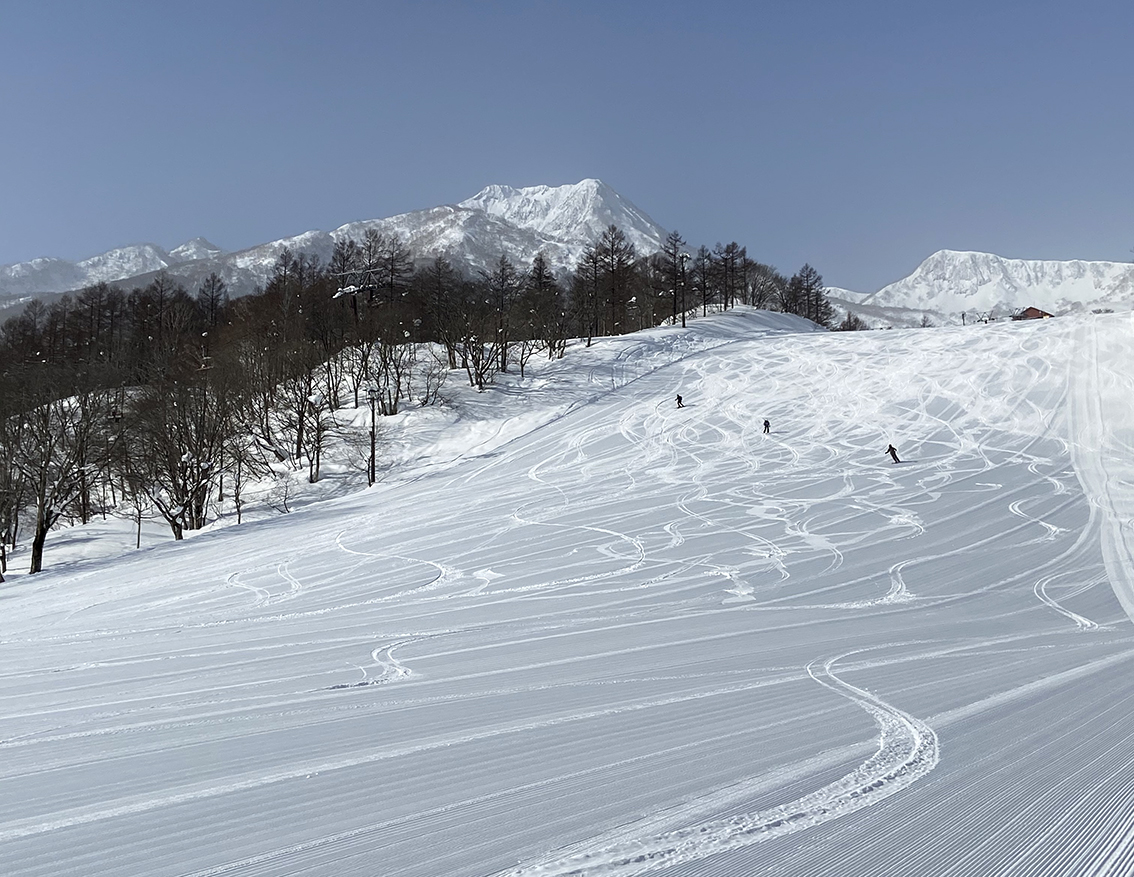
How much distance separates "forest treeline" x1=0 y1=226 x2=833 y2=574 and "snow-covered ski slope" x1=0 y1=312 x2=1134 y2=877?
17180mm

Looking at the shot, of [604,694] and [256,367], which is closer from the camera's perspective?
[604,694]

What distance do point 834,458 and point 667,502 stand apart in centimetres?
942

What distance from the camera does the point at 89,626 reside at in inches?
471

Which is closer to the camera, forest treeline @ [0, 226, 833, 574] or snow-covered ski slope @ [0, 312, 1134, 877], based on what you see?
snow-covered ski slope @ [0, 312, 1134, 877]

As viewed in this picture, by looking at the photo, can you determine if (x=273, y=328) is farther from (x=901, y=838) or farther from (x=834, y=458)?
(x=901, y=838)

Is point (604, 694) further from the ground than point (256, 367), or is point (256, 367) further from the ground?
point (256, 367)

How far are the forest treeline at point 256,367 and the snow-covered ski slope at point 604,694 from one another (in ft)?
56.4

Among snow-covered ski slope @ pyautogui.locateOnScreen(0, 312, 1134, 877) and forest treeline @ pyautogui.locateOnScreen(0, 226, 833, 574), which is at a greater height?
forest treeline @ pyautogui.locateOnScreen(0, 226, 833, 574)

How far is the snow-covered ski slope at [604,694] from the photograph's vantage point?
3.91 meters

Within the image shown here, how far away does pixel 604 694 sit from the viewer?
655 centimetres

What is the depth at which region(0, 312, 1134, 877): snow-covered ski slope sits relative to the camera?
3914 millimetres

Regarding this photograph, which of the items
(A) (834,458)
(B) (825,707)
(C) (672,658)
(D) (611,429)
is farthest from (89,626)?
(D) (611,429)

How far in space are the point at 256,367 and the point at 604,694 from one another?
48.5 metres

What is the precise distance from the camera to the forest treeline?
36.3m
